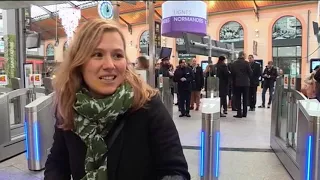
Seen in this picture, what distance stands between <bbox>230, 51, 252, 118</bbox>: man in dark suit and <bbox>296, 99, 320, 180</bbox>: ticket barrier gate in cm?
414

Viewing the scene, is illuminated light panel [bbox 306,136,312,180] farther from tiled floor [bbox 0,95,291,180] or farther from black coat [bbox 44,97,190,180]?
black coat [bbox 44,97,190,180]

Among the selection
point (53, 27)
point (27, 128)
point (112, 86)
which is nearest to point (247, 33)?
point (53, 27)

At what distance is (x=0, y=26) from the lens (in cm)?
802

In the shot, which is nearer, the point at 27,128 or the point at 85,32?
the point at 85,32

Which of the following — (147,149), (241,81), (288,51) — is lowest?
(147,149)

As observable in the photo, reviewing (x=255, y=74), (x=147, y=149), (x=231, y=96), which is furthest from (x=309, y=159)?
(x=231, y=96)

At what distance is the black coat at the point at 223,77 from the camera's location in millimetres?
7203

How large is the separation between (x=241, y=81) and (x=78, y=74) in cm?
609

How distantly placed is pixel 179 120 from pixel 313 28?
6.14m

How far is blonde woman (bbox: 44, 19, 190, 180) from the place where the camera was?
977 mm

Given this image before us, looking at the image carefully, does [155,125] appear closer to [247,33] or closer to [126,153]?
[126,153]

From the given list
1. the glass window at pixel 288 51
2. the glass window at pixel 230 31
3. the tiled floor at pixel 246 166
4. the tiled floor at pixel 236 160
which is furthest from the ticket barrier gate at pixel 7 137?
the glass window at pixel 288 51

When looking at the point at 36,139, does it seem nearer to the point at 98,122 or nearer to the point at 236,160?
the point at 236,160

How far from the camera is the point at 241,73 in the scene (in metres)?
6.82
